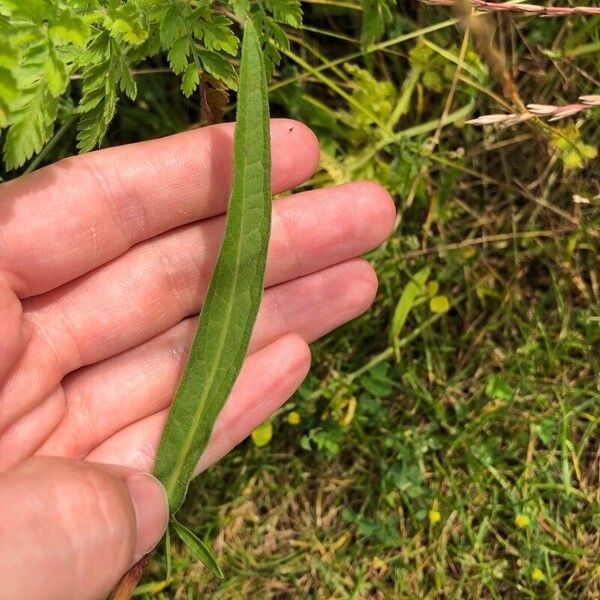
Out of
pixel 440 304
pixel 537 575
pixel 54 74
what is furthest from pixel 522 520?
pixel 54 74

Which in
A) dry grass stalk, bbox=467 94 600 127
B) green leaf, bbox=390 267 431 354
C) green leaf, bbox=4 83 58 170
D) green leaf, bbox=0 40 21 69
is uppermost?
green leaf, bbox=0 40 21 69

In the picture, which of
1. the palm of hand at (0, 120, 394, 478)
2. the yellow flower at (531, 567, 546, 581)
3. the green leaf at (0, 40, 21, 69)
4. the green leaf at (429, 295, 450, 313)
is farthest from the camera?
the green leaf at (429, 295, 450, 313)

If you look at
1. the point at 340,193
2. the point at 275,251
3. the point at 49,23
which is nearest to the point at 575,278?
the point at 340,193

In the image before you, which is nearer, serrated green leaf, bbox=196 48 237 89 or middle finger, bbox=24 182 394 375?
serrated green leaf, bbox=196 48 237 89

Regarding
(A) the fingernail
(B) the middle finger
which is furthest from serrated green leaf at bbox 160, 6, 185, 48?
(A) the fingernail

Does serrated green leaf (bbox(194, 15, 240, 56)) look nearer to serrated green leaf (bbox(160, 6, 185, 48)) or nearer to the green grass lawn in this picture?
serrated green leaf (bbox(160, 6, 185, 48))

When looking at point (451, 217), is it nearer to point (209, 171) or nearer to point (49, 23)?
point (209, 171)
